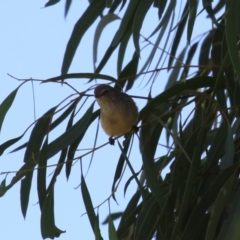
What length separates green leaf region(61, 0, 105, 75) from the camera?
3.66m

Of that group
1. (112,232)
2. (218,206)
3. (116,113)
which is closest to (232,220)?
(218,206)

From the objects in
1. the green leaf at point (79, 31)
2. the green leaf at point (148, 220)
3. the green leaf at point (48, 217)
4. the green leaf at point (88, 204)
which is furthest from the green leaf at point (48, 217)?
the green leaf at point (79, 31)

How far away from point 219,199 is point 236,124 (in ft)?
1.98

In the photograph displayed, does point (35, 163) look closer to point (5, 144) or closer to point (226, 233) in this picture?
point (5, 144)

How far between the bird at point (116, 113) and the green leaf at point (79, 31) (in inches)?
7.8

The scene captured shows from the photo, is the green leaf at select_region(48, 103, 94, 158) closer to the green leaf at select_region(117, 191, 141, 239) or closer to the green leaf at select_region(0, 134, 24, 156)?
the green leaf at select_region(0, 134, 24, 156)

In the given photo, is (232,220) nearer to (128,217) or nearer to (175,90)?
(175,90)

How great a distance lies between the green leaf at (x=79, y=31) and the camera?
3662 millimetres

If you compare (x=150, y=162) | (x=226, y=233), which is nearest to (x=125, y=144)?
(x=150, y=162)

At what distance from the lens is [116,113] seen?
150 inches

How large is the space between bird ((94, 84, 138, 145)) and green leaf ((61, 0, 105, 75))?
20 cm

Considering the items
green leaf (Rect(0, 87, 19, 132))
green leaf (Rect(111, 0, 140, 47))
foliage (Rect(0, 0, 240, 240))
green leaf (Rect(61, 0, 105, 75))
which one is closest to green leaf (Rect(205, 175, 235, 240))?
foliage (Rect(0, 0, 240, 240))

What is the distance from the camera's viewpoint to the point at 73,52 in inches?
145

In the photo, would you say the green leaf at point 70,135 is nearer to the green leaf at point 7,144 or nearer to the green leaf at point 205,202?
the green leaf at point 7,144
